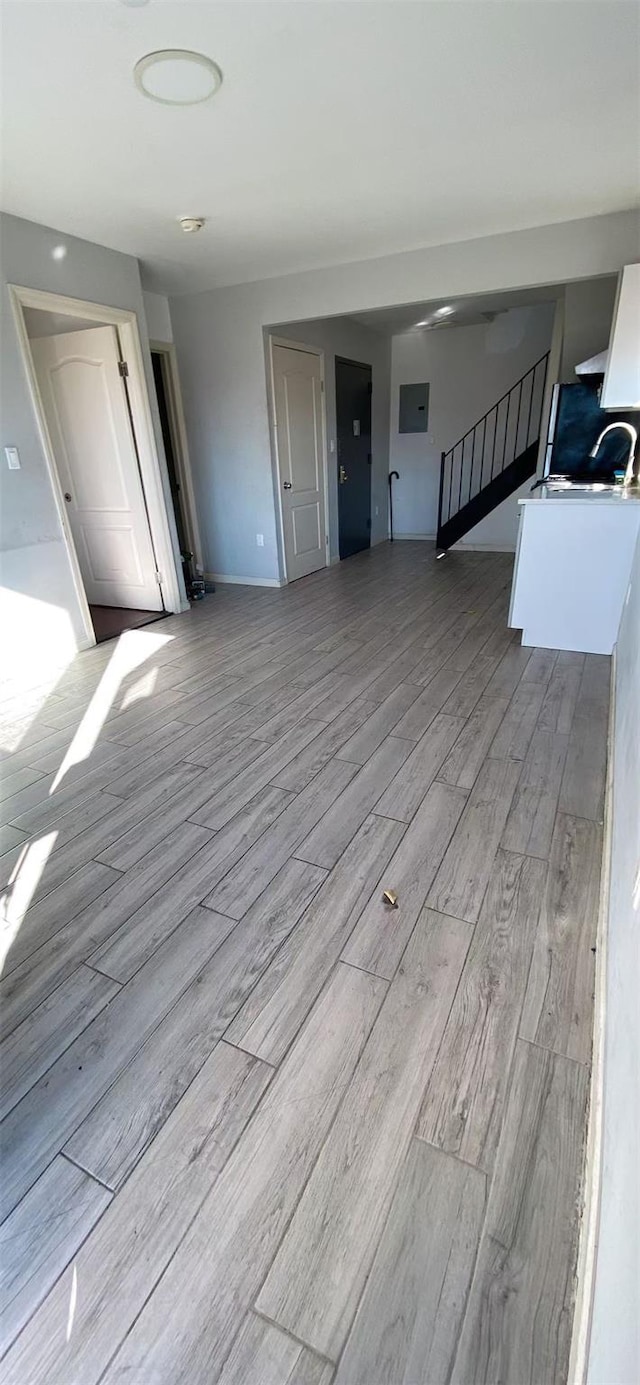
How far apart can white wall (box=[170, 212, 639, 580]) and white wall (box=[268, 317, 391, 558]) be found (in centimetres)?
35

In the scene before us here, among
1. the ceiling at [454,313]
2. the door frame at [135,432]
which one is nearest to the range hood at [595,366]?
the ceiling at [454,313]

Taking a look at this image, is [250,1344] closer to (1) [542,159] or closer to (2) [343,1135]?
(2) [343,1135]

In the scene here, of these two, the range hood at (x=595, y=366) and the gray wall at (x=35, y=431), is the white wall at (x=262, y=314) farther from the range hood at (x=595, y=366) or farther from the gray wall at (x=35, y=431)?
the gray wall at (x=35, y=431)

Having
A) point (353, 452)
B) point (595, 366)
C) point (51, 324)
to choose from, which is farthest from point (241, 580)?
point (595, 366)

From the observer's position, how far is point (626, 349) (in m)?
3.18

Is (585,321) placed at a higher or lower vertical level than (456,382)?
higher

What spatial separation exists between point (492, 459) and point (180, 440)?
3.80 meters

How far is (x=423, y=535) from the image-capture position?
7.72 m

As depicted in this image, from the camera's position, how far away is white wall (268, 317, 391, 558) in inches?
216

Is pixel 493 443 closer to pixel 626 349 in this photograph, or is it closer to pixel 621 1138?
pixel 626 349

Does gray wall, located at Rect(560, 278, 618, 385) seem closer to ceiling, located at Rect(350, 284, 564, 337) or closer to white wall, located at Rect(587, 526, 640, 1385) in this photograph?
ceiling, located at Rect(350, 284, 564, 337)

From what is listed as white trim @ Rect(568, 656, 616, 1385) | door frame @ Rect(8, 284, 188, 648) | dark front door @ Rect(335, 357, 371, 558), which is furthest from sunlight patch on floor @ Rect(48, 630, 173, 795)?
dark front door @ Rect(335, 357, 371, 558)

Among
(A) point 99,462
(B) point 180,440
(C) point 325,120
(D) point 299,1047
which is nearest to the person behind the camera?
(D) point 299,1047

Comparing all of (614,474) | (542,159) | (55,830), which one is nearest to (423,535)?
(614,474)
